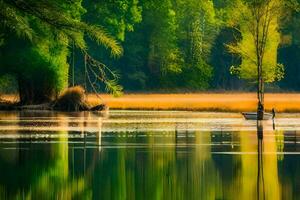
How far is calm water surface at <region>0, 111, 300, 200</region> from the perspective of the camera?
1588 centimetres

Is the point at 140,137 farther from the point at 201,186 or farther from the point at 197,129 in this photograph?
the point at 201,186

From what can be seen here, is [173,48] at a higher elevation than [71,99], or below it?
higher

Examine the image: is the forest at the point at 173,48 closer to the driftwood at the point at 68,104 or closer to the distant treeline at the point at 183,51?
the distant treeline at the point at 183,51

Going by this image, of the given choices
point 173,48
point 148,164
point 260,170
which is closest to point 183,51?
point 173,48

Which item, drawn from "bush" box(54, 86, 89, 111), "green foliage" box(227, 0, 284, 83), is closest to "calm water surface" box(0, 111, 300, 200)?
"green foliage" box(227, 0, 284, 83)

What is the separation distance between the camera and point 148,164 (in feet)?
74.1

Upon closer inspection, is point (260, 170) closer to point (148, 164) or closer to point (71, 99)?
point (148, 164)

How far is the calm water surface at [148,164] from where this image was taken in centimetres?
1588

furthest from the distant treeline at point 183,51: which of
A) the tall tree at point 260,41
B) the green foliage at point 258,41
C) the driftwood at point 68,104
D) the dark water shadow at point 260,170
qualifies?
the dark water shadow at point 260,170

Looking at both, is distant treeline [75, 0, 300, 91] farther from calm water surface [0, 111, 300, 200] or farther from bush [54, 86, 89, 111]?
calm water surface [0, 111, 300, 200]

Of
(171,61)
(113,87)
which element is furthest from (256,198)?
(171,61)

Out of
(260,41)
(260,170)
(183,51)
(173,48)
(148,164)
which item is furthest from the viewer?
(183,51)

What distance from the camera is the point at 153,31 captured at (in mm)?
125000

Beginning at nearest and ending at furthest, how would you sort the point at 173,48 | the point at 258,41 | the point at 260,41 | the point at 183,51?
the point at 258,41, the point at 260,41, the point at 173,48, the point at 183,51
